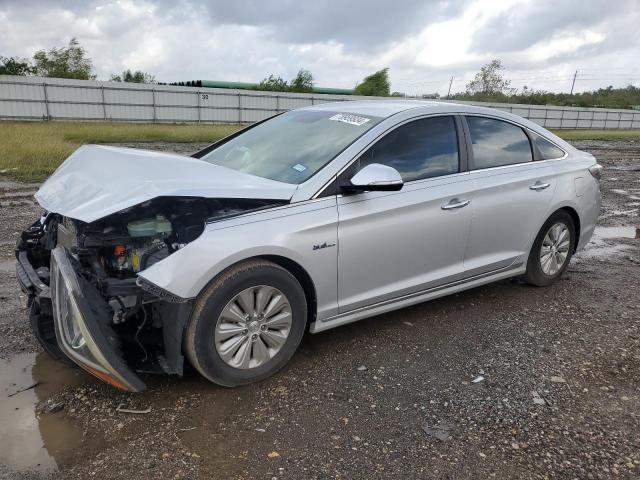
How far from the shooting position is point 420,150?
13.1ft

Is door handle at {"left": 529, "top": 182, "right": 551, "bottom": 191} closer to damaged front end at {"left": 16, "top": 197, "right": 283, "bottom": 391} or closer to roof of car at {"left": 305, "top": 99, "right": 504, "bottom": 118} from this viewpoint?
roof of car at {"left": 305, "top": 99, "right": 504, "bottom": 118}

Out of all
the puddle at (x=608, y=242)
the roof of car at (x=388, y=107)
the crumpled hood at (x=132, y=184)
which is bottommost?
the puddle at (x=608, y=242)

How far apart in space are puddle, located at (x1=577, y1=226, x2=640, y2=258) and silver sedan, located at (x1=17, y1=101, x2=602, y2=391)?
2360mm

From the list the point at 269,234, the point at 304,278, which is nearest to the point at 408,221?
the point at 304,278

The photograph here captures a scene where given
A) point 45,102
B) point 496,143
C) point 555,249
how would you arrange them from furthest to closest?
point 45,102 → point 555,249 → point 496,143

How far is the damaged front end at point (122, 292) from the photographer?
2.74m

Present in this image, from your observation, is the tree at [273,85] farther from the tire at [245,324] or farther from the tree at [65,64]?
the tire at [245,324]

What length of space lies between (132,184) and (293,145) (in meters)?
1.35

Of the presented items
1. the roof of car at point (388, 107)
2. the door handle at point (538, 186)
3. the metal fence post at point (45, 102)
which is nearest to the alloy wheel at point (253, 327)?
the roof of car at point (388, 107)

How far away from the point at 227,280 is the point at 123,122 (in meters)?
32.8

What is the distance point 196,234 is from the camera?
296 centimetres

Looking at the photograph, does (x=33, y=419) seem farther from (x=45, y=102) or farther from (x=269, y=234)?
(x=45, y=102)

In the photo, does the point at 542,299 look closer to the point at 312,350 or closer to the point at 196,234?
the point at 312,350

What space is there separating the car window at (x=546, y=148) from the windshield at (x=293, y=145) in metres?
1.86
